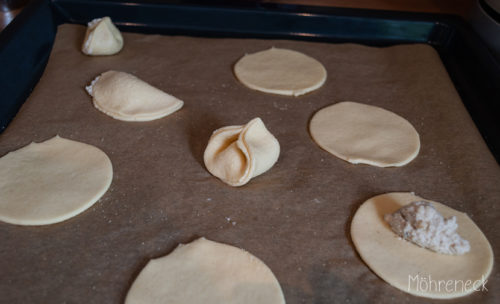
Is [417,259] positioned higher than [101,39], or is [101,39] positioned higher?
[101,39]

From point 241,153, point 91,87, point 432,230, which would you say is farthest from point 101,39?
point 432,230

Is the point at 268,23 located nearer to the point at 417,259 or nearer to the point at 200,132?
the point at 200,132

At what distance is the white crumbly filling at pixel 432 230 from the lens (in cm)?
115

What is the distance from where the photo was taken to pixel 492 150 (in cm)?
153

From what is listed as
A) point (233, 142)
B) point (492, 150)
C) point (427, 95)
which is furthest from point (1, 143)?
point (492, 150)

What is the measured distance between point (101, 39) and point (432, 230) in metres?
1.45

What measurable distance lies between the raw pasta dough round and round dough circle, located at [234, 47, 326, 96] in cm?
78

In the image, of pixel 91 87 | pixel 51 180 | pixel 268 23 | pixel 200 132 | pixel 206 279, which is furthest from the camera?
pixel 268 23

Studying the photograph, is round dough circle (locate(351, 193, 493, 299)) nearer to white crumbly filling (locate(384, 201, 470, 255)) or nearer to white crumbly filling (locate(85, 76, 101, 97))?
white crumbly filling (locate(384, 201, 470, 255))

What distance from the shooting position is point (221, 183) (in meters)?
1.36

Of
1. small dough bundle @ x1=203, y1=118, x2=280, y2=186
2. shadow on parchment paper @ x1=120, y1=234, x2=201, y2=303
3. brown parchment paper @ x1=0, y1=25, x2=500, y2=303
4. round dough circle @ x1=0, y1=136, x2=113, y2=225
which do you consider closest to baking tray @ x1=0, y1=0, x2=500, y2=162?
brown parchment paper @ x1=0, y1=25, x2=500, y2=303

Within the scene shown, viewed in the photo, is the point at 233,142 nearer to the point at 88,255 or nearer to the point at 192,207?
the point at 192,207

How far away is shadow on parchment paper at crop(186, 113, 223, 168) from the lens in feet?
4.83

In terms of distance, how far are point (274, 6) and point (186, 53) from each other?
0.46 metres
